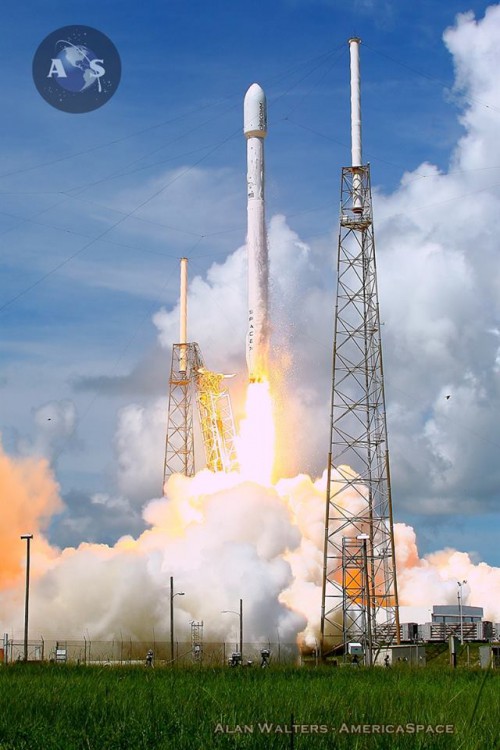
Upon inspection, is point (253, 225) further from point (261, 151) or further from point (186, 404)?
point (186, 404)

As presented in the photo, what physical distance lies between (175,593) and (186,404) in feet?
56.3

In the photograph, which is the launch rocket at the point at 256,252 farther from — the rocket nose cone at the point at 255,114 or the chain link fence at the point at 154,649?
the chain link fence at the point at 154,649

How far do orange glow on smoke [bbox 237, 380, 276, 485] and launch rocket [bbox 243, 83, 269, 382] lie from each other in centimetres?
102

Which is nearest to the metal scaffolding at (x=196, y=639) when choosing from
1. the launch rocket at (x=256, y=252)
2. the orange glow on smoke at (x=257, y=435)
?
the orange glow on smoke at (x=257, y=435)

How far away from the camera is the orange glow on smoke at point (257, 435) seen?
6488 cm

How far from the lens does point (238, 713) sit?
20.7m

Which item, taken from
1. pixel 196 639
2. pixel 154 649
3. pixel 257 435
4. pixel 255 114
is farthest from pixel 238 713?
pixel 255 114

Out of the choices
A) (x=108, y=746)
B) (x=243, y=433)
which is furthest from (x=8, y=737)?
(x=243, y=433)

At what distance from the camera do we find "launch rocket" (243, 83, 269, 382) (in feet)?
213

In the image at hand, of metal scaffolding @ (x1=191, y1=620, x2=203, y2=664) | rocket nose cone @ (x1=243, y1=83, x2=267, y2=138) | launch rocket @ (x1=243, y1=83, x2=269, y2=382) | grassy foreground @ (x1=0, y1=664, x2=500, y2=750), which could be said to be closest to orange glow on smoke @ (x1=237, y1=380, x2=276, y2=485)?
launch rocket @ (x1=243, y1=83, x2=269, y2=382)

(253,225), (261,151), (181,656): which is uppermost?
(261,151)

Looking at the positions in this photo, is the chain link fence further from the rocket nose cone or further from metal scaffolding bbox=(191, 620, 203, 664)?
the rocket nose cone

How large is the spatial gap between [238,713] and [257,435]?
45.3m

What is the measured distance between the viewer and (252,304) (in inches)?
2571
